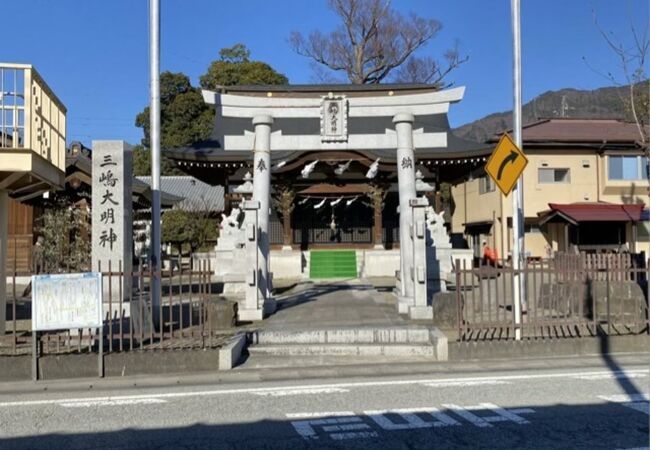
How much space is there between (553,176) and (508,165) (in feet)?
66.3

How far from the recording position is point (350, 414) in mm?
5820

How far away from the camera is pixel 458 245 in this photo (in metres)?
34.4

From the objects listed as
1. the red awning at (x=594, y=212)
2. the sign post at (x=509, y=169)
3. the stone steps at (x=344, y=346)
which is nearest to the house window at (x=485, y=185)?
the red awning at (x=594, y=212)

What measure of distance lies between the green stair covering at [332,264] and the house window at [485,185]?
895cm

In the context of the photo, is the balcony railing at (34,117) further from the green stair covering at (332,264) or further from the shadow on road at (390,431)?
the green stair covering at (332,264)

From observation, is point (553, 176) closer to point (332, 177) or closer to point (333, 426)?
point (332, 177)

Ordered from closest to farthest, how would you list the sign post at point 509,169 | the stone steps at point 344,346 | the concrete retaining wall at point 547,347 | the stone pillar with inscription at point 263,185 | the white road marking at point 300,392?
the white road marking at point 300,392
the concrete retaining wall at point 547,347
the stone steps at point 344,346
the sign post at point 509,169
the stone pillar with inscription at point 263,185

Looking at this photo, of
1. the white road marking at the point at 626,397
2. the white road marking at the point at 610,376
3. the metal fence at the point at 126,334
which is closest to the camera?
the white road marking at the point at 626,397

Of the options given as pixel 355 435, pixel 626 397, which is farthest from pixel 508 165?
pixel 355 435

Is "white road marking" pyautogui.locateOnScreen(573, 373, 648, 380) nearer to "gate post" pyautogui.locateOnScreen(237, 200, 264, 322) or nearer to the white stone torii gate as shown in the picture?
the white stone torii gate

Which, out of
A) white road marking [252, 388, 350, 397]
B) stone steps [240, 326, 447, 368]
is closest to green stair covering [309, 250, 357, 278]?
stone steps [240, 326, 447, 368]

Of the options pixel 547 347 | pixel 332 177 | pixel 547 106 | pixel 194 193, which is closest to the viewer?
pixel 547 347

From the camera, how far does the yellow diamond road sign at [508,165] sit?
30.8 ft

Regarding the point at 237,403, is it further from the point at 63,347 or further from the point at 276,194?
the point at 276,194
